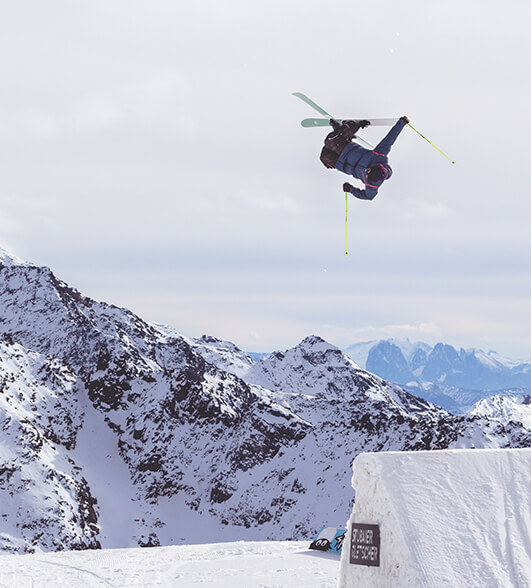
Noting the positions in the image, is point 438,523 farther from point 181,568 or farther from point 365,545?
point 181,568

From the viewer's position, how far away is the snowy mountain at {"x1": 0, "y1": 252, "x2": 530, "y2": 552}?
122 m

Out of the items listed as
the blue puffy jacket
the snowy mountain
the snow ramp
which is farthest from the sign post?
the snowy mountain

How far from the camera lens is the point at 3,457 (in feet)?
416

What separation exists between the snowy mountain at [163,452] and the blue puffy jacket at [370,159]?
102 m

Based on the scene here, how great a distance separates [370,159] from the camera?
13.2 m

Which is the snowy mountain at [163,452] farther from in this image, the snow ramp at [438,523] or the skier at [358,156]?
the snow ramp at [438,523]

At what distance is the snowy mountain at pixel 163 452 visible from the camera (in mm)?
121938

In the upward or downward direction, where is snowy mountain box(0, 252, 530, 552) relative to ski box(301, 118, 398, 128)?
downward

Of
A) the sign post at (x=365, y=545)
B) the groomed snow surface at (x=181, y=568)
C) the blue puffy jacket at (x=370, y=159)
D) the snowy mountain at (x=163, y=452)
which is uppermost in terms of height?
the blue puffy jacket at (x=370, y=159)

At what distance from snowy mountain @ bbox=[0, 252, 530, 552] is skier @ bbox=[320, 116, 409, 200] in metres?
102

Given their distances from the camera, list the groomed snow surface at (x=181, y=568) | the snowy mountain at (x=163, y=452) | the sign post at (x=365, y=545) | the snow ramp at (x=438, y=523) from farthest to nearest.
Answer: the snowy mountain at (x=163, y=452) < the groomed snow surface at (x=181, y=568) < the sign post at (x=365, y=545) < the snow ramp at (x=438, y=523)

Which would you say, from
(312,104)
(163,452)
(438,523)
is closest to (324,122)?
(312,104)

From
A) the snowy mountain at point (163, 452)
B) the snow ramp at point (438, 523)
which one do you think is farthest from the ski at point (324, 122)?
the snowy mountain at point (163, 452)

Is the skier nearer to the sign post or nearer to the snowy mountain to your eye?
the sign post
